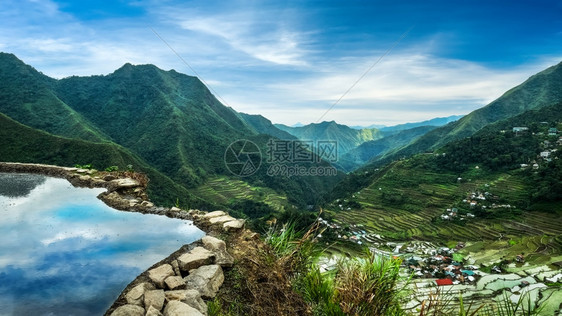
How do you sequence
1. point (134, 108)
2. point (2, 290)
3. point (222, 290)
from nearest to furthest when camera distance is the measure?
point (2, 290)
point (222, 290)
point (134, 108)

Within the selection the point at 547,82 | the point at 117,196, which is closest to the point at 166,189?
the point at 117,196

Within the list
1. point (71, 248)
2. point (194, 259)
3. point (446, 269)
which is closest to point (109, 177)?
point (71, 248)

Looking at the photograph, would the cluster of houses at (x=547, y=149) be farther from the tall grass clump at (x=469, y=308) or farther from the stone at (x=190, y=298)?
the stone at (x=190, y=298)

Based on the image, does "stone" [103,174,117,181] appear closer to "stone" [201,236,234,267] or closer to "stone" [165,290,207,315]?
"stone" [201,236,234,267]

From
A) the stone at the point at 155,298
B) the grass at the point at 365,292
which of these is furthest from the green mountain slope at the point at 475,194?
the stone at the point at 155,298

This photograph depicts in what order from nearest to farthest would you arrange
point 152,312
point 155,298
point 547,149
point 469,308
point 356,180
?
point 469,308 → point 152,312 → point 155,298 → point 547,149 → point 356,180

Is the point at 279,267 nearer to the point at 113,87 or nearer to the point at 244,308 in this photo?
the point at 244,308

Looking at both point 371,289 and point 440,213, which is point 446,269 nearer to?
point 371,289
